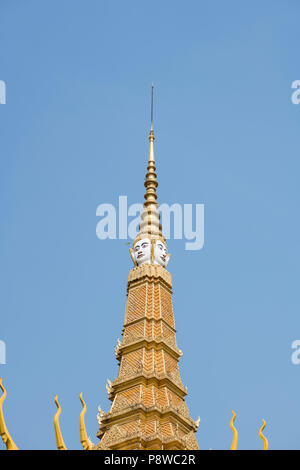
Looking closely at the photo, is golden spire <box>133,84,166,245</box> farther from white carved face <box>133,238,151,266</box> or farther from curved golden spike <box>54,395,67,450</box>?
curved golden spike <box>54,395,67,450</box>

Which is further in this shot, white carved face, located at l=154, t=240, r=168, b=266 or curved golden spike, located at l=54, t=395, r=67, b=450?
white carved face, located at l=154, t=240, r=168, b=266

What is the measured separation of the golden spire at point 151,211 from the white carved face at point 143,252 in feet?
1.53

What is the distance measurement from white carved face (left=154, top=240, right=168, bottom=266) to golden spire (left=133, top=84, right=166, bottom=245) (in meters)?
0.50

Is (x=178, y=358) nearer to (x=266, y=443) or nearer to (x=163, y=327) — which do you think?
(x=163, y=327)

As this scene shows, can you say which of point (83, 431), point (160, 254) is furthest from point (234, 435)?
point (160, 254)

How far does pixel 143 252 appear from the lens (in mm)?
59000

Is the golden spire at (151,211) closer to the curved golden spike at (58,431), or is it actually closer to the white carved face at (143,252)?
the white carved face at (143,252)

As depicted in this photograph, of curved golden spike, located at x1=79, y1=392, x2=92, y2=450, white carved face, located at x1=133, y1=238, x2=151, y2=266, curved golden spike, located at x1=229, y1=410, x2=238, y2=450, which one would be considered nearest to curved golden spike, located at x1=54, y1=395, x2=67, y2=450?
curved golden spike, located at x1=79, y1=392, x2=92, y2=450

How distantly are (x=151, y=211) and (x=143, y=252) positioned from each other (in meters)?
3.98

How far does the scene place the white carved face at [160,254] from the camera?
5894cm

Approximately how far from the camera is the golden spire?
197 ft

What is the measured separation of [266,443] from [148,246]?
20.5 meters

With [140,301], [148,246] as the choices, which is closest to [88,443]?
[140,301]

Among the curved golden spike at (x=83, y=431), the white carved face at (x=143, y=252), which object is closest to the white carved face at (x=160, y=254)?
the white carved face at (x=143, y=252)
